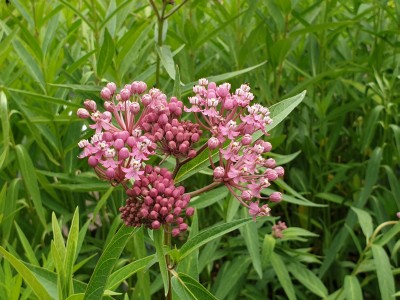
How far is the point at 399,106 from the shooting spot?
2.92 m

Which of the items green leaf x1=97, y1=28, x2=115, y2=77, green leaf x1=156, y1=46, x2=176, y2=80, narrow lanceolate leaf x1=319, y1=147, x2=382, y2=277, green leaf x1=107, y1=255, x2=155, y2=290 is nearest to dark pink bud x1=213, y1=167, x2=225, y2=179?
green leaf x1=107, y1=255, x2=155, y2=290

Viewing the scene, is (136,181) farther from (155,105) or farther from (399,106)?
(399,106)

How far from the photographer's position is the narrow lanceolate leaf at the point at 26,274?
3.53 feet

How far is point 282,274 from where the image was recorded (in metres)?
2.21

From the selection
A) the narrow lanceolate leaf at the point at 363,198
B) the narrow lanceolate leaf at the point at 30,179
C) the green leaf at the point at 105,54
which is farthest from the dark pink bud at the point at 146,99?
the narrow lanceolate leaf at the point at 363,198

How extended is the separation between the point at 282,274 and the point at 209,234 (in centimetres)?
107

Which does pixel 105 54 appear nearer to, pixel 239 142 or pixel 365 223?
pixel 239 142

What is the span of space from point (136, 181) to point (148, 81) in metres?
0.89

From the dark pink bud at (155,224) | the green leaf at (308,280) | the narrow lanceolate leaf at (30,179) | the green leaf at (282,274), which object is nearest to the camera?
the dark pink bud at (155,224)

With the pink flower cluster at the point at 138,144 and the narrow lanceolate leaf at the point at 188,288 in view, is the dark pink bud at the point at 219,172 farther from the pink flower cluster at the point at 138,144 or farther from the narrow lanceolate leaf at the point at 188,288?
the narrow lanceolate leaf at the point at 188,288

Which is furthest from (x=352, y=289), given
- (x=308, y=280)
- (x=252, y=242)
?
(x=252, y=242)

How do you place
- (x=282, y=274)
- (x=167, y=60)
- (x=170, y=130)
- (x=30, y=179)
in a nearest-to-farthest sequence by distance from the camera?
1. (x=170, y=130)
2. (x=167, y=60)
3. (x=30, y=179)
4. (x=282, y=274)

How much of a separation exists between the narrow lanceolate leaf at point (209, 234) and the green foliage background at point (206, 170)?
12.0 inches

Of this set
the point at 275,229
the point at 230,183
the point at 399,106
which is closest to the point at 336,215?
the point at 399,106
